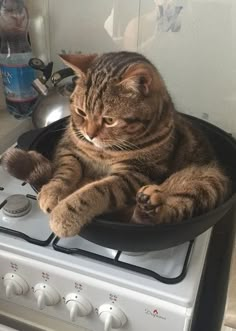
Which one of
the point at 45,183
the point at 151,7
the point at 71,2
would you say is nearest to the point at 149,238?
the point at 45,183

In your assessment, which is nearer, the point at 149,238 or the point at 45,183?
the point at 149,238

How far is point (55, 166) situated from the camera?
0.82 meters

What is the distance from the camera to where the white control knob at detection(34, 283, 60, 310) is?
0.74m

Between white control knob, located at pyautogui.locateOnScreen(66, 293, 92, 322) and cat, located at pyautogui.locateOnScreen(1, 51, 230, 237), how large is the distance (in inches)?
6.9

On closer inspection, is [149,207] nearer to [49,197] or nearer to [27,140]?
[49,197]

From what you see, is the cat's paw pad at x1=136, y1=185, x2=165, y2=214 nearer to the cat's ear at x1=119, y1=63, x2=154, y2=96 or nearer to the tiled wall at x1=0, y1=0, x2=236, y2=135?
the cat's ear at x1=119, y1=63, x2=154, y2=96

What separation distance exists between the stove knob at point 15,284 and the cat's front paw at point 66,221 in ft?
0.68

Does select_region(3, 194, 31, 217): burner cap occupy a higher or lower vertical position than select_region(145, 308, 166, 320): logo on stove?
higher

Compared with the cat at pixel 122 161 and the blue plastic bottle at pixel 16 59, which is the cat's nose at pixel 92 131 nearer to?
the cat at pixel 122 161

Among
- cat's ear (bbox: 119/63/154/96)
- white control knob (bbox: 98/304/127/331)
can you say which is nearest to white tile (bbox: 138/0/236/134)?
cat's ear (bbox: 119/63/154/96)

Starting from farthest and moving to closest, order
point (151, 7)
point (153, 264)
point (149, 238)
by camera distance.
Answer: point (151, 7) → point (153, 264) → point (149, 238)

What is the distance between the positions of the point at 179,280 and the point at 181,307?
1.9 inches

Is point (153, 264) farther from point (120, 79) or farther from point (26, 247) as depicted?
point (120, 79)

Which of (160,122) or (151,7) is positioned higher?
(151,7)
